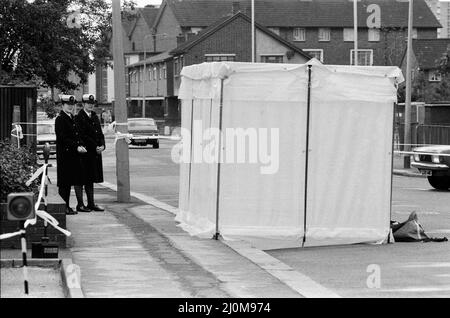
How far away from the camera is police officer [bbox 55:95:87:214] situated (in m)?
17.1

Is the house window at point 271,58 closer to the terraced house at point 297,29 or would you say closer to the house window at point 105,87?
the terraced house at point 297,29

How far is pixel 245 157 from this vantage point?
14227mm

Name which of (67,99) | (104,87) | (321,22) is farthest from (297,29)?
(67,99)

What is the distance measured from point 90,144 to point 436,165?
11.0 metres

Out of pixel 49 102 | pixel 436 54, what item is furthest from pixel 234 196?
pixel 436 54

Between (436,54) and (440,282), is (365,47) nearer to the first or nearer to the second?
(436,54)

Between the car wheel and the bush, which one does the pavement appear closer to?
the bush

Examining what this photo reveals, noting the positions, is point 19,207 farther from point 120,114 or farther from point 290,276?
point 120,114

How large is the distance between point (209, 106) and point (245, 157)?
111 centimetres

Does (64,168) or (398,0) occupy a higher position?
(398,0)

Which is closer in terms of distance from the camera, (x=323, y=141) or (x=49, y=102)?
(x=323, y=141)

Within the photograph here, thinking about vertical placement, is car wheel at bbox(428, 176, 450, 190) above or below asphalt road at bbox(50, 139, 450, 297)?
below

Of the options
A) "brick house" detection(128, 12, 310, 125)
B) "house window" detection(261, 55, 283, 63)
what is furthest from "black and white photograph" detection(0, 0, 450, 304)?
"house window" detection(261, 55, 283, 63)

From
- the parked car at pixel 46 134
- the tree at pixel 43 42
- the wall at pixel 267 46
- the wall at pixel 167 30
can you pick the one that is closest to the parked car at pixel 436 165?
the tree at pixel 43 42
